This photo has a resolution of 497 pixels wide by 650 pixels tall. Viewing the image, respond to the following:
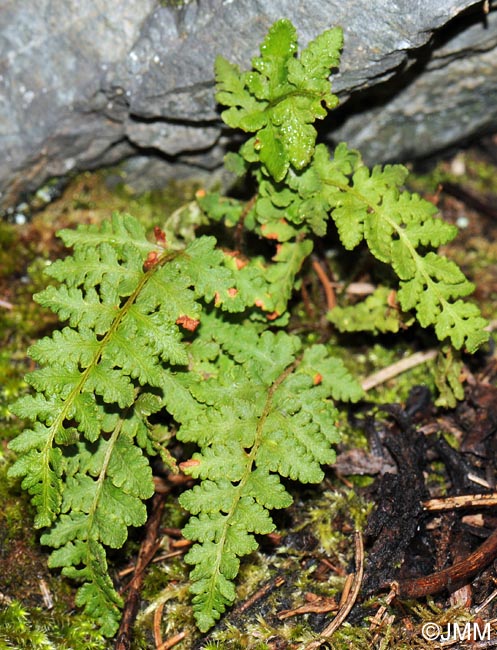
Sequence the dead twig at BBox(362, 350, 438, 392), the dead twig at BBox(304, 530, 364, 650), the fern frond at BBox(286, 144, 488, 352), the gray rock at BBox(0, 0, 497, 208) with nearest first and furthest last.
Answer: the dead twig at BBox(304, 530, 364, 650) < the fern frond at BBox(286, 144, 488, 352) < the gray rock at BBox(0, 0, 497, 208) < the dead twig at BBox(362, 350, 438, 392)

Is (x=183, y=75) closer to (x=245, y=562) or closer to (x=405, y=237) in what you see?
(x=405, y=237)

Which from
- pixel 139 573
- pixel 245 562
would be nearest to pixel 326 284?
pixel 245 562

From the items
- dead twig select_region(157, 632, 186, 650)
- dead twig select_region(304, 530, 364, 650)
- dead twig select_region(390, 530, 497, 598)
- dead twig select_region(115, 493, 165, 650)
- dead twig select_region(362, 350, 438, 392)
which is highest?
dead twig select_region(115, 493, 165, 650)

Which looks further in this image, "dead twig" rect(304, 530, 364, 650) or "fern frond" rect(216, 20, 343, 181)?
"fern frond" rect(216, 20, 343, 181)

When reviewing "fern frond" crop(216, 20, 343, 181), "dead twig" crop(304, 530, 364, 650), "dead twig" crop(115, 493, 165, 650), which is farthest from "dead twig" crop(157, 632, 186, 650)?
"fern frond" crop(216, 20, 343, 181)

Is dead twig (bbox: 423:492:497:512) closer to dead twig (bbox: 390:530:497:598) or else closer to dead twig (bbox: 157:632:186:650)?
dead twig (bbox: 390:530:497:598)
